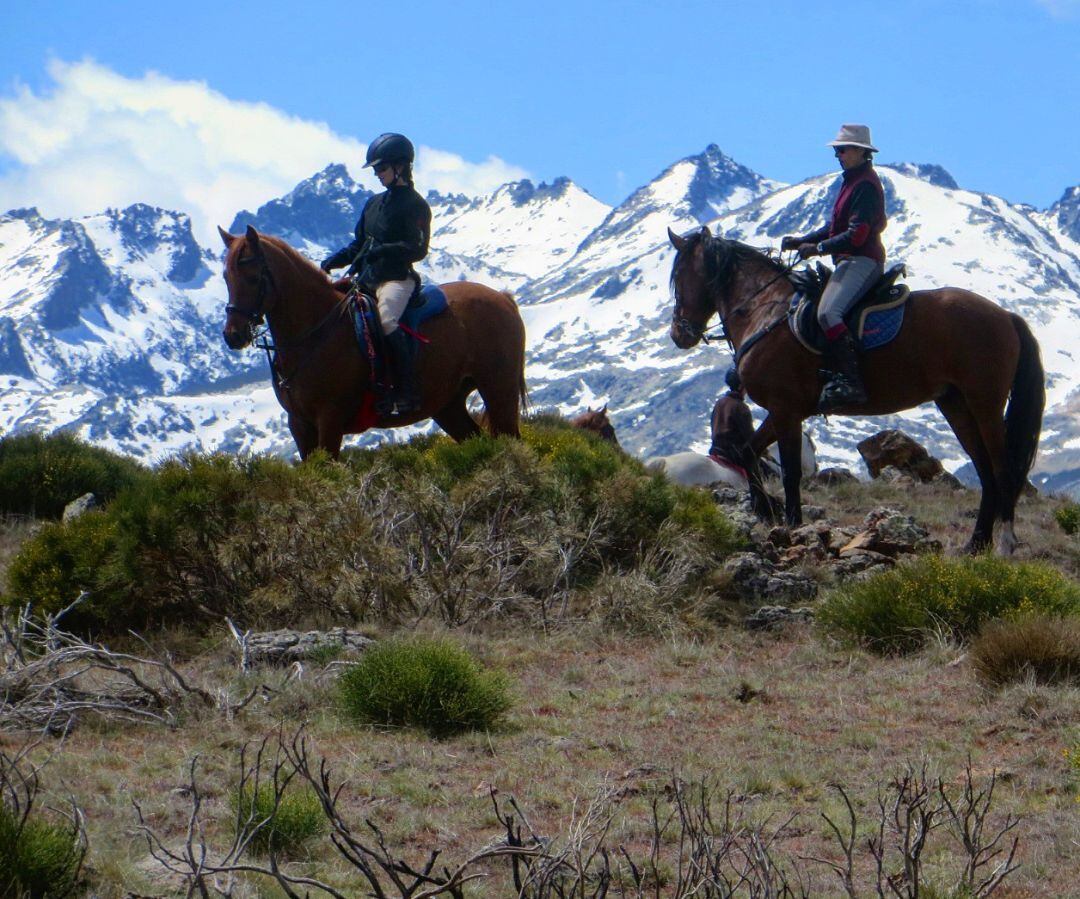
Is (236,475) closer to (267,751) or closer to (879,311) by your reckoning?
(267,751)

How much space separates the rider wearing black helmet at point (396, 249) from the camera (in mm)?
11398

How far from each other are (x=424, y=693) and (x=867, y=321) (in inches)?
268

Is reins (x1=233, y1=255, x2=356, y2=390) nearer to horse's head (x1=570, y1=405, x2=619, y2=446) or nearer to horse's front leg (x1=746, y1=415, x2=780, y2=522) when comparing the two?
horse's front leg (x1=746, y1=415, x2=780, y2=522)

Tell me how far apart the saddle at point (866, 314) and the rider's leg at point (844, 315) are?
9cm

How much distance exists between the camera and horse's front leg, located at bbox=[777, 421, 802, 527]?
41.2ft

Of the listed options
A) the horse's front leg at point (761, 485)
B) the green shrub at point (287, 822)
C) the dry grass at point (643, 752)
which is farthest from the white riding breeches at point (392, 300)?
the green shrub at point (287, 822)

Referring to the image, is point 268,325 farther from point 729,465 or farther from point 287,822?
point 287,822

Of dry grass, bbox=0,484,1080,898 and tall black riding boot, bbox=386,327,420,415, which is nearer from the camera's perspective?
dry grass, bbox=0,484,1080,898

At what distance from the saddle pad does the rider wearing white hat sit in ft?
0.32

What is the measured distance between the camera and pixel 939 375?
1217 cm

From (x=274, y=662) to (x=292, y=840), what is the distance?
2.86 meters

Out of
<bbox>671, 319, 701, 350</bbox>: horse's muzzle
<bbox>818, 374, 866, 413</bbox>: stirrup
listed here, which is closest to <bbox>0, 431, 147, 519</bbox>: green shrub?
A: <bbox>671, 319, 701, 350</bbox>: horse's muzzle

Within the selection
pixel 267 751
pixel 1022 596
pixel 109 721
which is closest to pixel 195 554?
pixel 109 721

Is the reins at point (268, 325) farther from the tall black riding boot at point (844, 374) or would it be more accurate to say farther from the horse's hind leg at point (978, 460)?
the horse's hind leg at point (978, 460)
